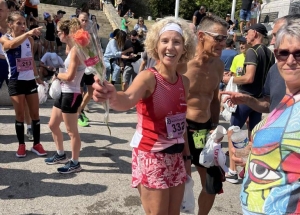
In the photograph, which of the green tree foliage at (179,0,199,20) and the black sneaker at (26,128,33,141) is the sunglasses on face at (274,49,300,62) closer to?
the black sneaker at (26,128,33,141)

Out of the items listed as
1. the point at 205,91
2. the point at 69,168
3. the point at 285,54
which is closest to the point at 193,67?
the point at 205,91

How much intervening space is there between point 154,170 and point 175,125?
0.36 metres

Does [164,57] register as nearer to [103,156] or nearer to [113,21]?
[103,156]

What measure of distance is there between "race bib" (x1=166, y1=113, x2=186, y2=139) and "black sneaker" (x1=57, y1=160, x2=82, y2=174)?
2172mm

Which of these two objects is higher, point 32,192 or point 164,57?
point 164,57

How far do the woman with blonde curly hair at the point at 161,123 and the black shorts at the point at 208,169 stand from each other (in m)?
0.64

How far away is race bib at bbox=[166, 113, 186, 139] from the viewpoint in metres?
2.25

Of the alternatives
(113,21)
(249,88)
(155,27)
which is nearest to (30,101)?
(155,27)

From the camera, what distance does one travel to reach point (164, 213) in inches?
88.4

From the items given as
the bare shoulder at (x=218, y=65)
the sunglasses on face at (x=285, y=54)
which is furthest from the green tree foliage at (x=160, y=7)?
the sunglasses on face at (x=285, y=54)

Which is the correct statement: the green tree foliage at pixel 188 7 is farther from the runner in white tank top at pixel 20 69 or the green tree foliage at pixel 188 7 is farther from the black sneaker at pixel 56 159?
the black sneaker at pixel 56 159

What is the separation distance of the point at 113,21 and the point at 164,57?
1677 cm

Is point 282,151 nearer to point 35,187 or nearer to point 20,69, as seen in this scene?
point 35,187

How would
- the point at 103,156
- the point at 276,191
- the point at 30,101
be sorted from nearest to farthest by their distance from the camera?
the point at 276,191 → the point at 30,101 → the point at 103,156
